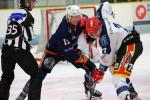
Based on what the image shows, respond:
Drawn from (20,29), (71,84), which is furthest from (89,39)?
(71,84)

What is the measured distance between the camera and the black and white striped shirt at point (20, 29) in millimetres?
4582

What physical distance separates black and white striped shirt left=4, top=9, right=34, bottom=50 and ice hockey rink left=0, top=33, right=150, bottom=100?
1150mm

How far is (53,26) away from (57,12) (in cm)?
29

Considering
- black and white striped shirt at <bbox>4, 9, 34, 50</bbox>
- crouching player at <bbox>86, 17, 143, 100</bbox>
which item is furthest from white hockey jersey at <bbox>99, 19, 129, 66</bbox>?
black and white striped shirt at <bbox>4, 9, 34, 50</bbox>

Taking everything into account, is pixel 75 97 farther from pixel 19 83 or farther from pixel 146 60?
pixel 146 60

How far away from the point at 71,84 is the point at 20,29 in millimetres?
2125

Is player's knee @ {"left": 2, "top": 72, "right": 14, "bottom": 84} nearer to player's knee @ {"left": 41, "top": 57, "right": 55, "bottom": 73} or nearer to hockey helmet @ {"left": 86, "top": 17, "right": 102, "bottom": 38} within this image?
player's knee @ {"left": 41, "top": 57, "right": 55, "bottom": 73}

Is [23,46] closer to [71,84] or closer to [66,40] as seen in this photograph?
[66,40]

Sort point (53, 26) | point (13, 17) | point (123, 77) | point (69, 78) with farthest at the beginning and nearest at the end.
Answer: point (53, 26) → point (69, 78) → point (13, 17) → point (123, 77)

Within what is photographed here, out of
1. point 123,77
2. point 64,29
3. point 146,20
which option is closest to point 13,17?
point 64,29

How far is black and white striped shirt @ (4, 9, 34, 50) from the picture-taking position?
4.58 m

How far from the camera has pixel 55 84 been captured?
262 inches

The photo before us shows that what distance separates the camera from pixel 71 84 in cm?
657

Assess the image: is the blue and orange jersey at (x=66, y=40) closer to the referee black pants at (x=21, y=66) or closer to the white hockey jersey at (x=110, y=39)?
the referee black pants at (x=21, y=66)
